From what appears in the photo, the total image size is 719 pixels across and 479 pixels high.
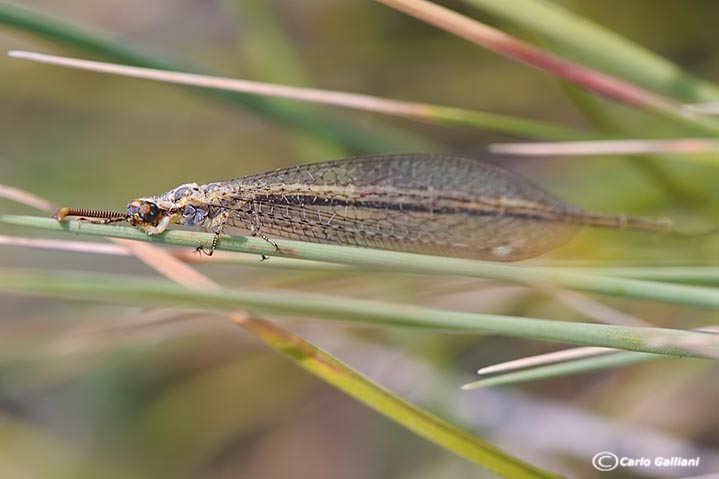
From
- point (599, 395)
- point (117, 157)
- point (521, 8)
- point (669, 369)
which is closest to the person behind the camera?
point (521, 8)

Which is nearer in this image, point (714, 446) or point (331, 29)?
point (714, 446)

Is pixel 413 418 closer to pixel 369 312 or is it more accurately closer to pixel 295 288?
pixel 369 312

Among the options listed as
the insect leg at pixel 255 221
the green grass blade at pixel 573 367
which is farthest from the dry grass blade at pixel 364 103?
the green grass blade at pixel 573 367

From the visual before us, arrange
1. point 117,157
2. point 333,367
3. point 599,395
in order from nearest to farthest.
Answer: point 333,367 < point 599,395 < point 117,157

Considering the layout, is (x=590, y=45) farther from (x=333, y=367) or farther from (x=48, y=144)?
(x=48, y=144)

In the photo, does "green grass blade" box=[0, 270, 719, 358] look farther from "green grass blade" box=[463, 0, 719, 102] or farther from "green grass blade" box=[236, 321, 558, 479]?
"green grass blade" box=[463, 0, 719, 102]

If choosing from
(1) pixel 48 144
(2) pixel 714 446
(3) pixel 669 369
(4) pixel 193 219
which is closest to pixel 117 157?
(1) pixel 48 144

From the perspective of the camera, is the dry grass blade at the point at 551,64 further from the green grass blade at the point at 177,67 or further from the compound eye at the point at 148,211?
the compound eye at the point at 148,211

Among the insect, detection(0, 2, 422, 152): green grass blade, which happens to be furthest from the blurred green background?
the insect
